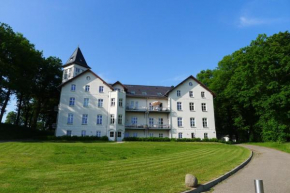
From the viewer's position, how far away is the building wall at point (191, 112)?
3834 centimetres

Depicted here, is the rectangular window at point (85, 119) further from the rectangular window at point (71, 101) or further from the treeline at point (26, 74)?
the treeline at point (26, 74)

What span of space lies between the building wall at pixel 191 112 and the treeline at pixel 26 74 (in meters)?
26.1

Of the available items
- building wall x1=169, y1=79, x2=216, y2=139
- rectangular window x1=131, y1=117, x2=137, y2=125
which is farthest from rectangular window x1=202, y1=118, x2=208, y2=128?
rectangular window x1=131, y1=117, x2=137, y2=125

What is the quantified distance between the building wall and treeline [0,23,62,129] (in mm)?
26148

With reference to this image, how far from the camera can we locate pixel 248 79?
33.4 m

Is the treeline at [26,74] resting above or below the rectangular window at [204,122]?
above

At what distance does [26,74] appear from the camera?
130 feet

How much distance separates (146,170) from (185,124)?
96.5ft

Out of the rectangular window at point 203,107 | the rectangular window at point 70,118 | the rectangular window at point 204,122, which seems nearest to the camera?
the rectangular window at point 70,118

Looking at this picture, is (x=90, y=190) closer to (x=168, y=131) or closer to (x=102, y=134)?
(x=102, y=134)

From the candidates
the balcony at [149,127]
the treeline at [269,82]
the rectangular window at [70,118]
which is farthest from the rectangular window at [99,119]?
the treeline at [269,82]

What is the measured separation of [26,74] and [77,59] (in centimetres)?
1008

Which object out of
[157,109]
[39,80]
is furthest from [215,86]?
[39,80]

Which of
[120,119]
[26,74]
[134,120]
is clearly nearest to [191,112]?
[134,120]
